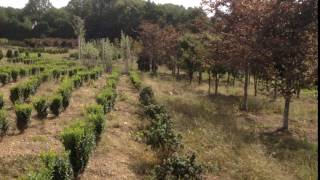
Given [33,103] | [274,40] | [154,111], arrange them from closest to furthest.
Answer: [33,103]
[154,111]
[274,40]

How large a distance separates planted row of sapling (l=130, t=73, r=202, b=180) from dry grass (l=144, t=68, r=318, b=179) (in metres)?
0.76

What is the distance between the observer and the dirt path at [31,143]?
10133mm

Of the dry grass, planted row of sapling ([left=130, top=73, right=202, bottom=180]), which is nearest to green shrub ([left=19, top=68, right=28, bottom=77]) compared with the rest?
the dry grass

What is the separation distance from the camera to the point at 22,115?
13.4 meters

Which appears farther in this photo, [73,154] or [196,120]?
[196,120]

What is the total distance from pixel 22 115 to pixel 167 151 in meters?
4.67

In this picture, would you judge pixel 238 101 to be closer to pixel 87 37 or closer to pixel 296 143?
pixel 296 143

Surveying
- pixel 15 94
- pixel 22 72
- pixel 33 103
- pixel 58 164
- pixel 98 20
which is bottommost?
pixel 58 164

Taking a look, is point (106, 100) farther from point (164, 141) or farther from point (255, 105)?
point (255, 105)

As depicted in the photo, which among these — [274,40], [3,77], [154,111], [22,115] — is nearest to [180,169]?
[22,115]

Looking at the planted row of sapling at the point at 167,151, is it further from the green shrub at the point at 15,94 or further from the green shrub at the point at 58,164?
the green shrub at the point at 15,94

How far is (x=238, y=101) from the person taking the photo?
2528 cm

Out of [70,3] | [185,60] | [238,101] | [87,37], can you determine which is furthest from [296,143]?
[70,3]

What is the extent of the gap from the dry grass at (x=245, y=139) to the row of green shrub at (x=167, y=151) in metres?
0.76
